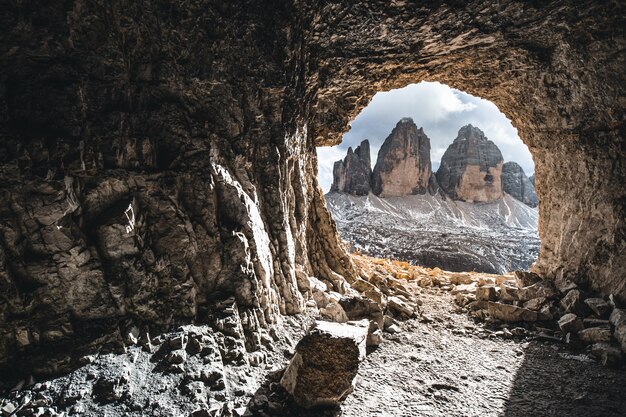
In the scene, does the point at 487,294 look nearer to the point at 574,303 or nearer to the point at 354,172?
the point at 574,303

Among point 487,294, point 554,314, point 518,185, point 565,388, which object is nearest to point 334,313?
point 565,388

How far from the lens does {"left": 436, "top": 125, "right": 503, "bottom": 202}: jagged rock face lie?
91.4 metres

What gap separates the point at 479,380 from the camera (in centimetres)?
638

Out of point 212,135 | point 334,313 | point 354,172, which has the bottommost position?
point 334,313

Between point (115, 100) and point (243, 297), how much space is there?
4846 mm

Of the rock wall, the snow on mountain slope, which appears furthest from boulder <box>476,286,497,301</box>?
the snow on mountain slope

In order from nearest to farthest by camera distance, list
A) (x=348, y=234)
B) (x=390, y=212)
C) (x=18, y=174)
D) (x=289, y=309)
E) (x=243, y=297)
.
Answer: (x=18, y=174) → (x=243, y=297) → (x=289, y=309) → (x=348, y=234) → (x=390, y=212)

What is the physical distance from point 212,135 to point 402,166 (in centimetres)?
8970

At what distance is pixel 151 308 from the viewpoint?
18.4ft

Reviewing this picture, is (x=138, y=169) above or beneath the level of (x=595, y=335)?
above

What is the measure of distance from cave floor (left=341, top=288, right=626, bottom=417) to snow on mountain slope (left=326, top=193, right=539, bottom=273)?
2853 cm

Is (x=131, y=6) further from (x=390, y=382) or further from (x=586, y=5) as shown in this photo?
(x=586, y=5)

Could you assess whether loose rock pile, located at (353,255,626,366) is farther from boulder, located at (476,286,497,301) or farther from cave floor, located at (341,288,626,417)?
cave floor, located at (341,288,626,417)

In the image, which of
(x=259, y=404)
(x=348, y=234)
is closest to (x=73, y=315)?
(x=259, y=404)
